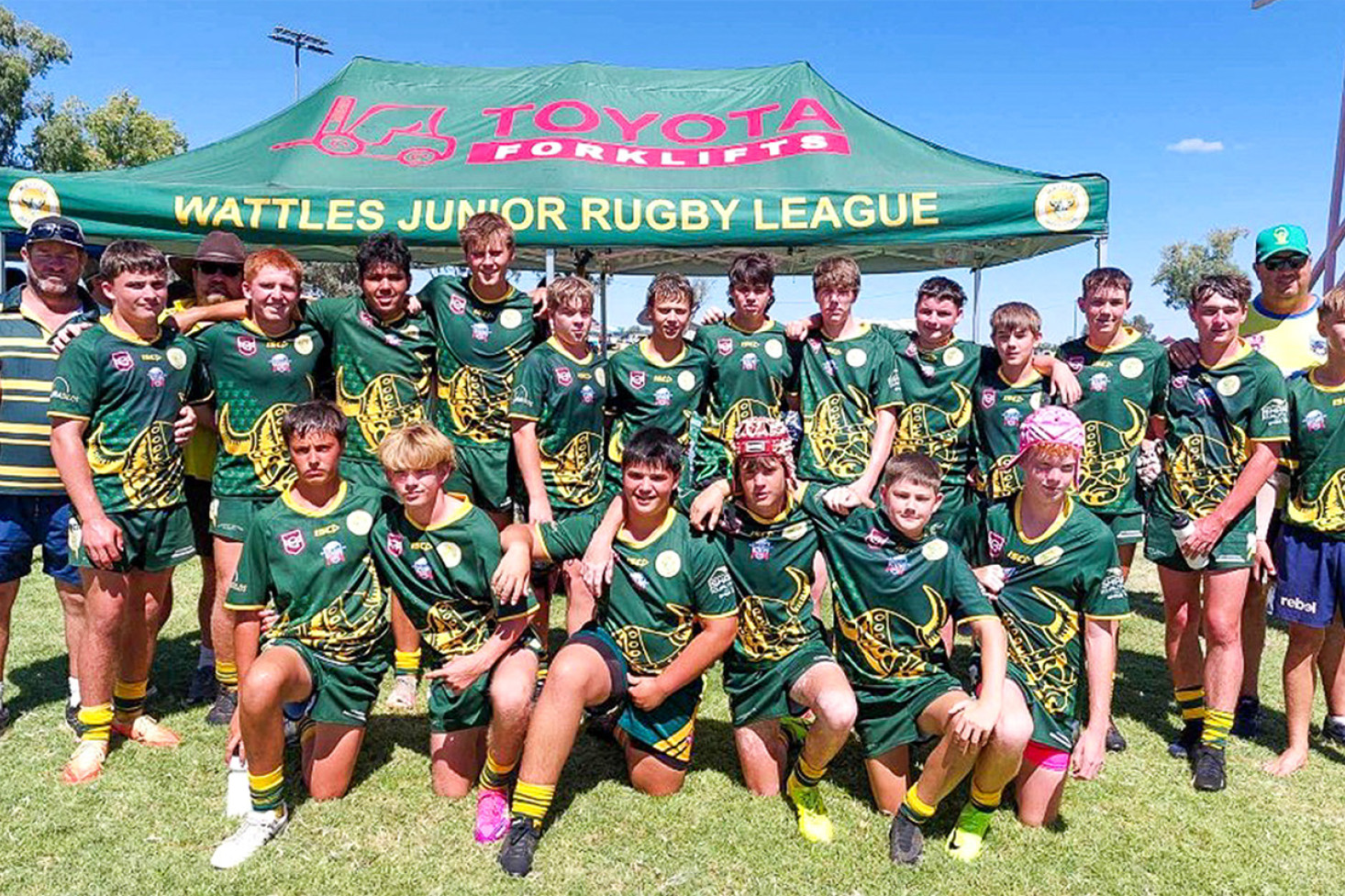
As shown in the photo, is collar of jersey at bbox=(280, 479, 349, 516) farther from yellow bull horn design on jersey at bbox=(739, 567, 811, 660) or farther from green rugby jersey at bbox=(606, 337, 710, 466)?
yellow bull horn design on jersey at bbox=(739, 567, 811, 660)

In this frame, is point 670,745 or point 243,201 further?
point 243,201

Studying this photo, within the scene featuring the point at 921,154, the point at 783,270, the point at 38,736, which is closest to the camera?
the point at 38,736

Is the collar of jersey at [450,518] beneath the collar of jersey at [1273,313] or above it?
beneath

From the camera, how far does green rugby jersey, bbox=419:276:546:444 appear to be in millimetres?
3932

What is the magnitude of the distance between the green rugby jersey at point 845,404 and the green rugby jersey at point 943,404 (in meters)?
0.15

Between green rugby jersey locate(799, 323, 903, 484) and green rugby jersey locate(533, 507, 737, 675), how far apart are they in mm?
970

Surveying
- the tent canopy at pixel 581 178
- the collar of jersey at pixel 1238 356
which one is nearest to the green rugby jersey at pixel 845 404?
the collar of jersey at pixel 1238 356

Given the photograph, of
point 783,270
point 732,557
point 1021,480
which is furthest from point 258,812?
point 783,270

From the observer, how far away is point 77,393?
3246mm

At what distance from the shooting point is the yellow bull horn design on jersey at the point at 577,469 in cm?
387

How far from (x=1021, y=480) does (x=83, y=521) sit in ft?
12.6

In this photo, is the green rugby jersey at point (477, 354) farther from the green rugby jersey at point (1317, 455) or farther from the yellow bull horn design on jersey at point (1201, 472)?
the green rugby jersey at point (1317, 455)

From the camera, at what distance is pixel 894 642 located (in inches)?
121

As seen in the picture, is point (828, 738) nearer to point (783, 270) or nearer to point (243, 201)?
point (243, 201)
